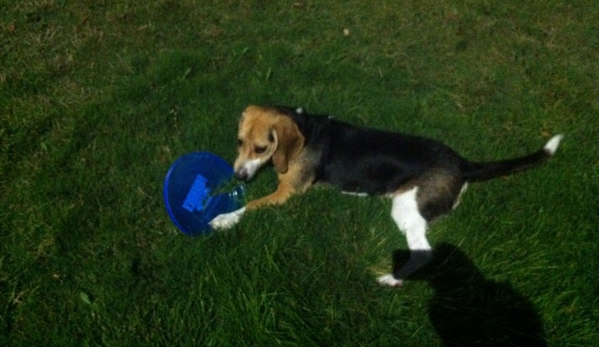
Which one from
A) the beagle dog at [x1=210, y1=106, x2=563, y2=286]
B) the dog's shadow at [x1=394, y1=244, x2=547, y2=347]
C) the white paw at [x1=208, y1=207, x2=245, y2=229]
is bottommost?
the dog's shadow at [x1=394, y1=244, x2=547, y2=347]

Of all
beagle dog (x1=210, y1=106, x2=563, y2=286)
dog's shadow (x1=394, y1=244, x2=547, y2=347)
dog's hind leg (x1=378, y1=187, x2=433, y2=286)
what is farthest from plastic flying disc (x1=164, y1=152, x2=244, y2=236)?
dog's shadow (x1=394, y1=244, x2=547, y2=347)

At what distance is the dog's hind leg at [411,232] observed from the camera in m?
3.75

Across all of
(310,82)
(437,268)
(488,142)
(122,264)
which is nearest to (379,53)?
(310,82)

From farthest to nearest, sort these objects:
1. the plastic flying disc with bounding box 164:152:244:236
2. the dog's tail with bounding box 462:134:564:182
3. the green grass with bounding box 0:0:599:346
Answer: the dog's tail with bounding box 462:134:564:182 < the plastic flying disc with bounding box 164:152:244:236 < the green grass with bounding box 0:0:599:346

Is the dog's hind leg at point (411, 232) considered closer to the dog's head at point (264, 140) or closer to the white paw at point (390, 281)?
the white paw at point (390, 281)

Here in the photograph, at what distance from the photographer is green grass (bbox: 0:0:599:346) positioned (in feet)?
11.1

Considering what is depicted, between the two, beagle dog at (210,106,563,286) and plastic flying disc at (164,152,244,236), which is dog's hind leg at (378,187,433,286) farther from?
plastic flying disc at (164,152,244,236)

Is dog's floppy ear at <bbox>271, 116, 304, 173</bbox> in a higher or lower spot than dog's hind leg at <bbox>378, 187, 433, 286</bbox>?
higher

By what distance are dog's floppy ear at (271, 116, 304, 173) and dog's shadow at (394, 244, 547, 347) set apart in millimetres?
1261

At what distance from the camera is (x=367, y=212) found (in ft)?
13.6

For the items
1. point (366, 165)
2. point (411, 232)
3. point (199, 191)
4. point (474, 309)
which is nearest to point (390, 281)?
point (411, 232)

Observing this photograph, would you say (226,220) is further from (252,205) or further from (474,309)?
(474,309)

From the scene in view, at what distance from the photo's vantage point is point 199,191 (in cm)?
413

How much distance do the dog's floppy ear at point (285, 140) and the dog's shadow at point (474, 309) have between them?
1261mm
